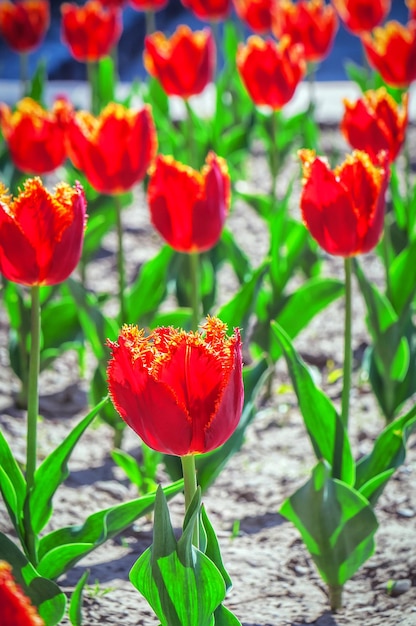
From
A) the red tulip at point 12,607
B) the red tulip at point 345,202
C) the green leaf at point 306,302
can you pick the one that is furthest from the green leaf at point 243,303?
the red tulip at point 12,607

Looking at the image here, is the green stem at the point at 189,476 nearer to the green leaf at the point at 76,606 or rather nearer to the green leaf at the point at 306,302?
the green leaf at the point at 76,606

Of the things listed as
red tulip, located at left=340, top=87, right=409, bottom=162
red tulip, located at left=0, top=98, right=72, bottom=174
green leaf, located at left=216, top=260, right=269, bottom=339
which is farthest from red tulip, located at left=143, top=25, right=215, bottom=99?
green leaf, located at left=216, top=260, right=269, bottom=339

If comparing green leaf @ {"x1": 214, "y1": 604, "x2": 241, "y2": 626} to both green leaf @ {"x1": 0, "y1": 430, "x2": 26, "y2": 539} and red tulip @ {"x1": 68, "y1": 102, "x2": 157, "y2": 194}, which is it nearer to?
green leaf @ {"x1": 0, "y1": 430, "x2": 26, "y2": 539}

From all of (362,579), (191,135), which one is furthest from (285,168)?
(362,579)

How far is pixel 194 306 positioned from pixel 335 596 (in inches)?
24.8

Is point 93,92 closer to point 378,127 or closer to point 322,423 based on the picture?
point 378,127

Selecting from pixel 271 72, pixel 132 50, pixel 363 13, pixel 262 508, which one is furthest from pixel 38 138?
pixel 132 50

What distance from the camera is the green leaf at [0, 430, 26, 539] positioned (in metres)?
1.63

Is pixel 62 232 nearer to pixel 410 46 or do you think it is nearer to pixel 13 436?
pixel 13 436

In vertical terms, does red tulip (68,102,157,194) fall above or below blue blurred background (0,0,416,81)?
below

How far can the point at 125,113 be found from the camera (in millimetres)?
2375

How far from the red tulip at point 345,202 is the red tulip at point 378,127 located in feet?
1.57

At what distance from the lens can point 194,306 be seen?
2.19 metres

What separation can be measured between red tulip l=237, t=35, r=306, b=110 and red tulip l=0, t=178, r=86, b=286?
1.43m
